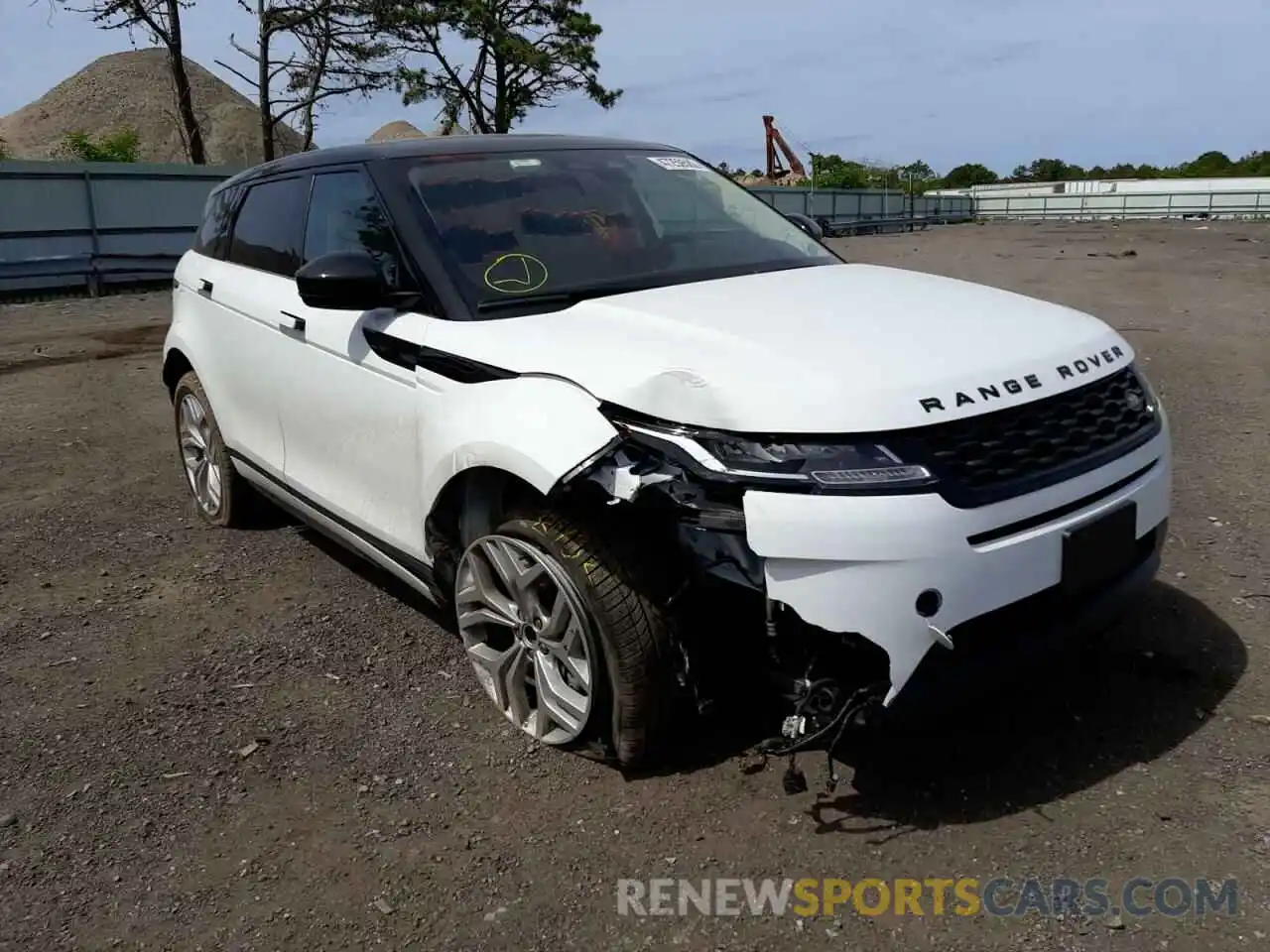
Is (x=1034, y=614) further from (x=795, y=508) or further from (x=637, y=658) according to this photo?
(x=637, y=658)

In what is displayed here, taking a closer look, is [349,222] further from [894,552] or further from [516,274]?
[894,552]

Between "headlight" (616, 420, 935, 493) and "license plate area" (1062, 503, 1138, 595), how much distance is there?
0.48 m

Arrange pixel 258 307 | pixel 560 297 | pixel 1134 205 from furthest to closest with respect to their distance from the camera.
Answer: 1. pixel 1134 205
2. pixel 258 307
3. pixel 560 297

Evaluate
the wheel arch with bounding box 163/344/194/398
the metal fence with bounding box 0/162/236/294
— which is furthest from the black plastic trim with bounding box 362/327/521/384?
the metal fence with bounding box 0/162/236/294

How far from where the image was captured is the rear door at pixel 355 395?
134 inches

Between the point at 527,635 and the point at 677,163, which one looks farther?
the point at 677,163

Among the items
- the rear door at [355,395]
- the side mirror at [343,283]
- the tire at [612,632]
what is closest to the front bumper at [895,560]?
the tire at [612,632]

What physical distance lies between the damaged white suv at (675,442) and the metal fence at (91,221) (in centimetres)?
1486

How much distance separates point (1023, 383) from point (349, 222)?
95.2 inches

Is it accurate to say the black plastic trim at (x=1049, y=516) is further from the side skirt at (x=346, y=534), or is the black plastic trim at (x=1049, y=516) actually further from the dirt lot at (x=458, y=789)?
the side skirt at (x=346, y=534)

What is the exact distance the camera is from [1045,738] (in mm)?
3109

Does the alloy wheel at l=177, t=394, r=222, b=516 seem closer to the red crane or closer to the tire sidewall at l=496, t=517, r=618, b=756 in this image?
the tire sidewall at l=496, t=517, r=618, b=756

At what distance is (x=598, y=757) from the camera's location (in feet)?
10.0

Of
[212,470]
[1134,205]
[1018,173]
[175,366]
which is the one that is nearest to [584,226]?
[212,470]
